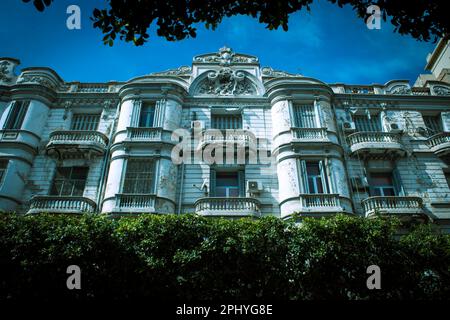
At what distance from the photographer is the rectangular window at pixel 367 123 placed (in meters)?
18.4

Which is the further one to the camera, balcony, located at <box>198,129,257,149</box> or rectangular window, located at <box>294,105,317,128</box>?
rectangular window, located at <box>294,105,317,128</box>

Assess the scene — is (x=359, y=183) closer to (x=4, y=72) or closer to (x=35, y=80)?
(x=35, y=80)

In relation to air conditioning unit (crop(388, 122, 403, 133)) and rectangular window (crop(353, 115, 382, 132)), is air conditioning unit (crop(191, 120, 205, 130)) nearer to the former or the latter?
rectangular window (crop(353, 115, 382, 132))

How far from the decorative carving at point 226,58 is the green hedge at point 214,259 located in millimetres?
12998

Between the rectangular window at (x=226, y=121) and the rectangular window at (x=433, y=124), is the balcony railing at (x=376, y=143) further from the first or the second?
the rectangular window at (x=226, y=121)

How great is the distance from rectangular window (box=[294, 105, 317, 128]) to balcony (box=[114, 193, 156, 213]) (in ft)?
28.6

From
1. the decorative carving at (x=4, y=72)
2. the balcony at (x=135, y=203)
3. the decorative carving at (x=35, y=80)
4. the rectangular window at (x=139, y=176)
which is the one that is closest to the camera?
the balcony at (x=135, y=203)

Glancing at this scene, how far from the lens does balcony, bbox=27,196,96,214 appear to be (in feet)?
46.0

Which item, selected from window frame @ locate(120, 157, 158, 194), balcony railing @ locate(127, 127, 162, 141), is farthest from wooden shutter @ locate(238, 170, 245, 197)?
balcony railing @ locate(127, 127, 162, 141)

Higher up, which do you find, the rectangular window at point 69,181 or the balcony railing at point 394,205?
the rectangular window at point 69,181

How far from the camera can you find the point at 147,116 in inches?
694

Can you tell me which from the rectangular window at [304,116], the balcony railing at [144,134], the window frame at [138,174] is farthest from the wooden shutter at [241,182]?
the balcony railing at [144,134]

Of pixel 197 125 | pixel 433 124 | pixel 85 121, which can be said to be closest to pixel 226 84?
pixel 197 125
